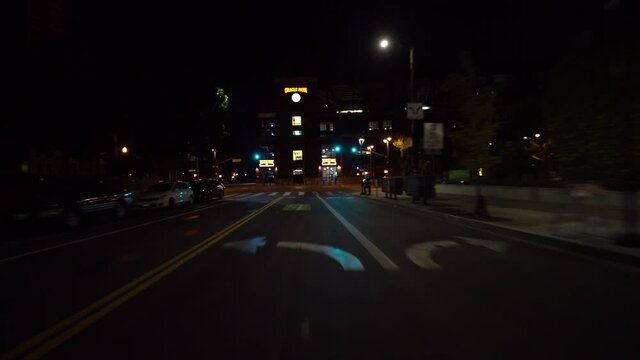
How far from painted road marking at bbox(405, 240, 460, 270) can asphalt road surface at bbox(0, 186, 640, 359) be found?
1.7 inches

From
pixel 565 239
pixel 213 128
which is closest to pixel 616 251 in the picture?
pixel 565 239

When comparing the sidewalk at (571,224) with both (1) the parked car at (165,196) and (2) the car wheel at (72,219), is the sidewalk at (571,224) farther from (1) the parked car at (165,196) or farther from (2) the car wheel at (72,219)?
(1) the parked car at (165,196)

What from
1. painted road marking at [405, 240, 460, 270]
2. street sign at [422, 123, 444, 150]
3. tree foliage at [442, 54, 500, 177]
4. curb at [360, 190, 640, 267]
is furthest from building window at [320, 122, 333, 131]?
painted road marking at [405, 240, 460, 270]

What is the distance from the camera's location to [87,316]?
646 cm

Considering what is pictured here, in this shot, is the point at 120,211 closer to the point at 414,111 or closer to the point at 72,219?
the point at 72,219

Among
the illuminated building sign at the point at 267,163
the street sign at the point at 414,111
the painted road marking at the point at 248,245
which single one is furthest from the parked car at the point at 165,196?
the illuminated building sign at the point at 267,163

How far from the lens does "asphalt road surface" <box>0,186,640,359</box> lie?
17.4ft

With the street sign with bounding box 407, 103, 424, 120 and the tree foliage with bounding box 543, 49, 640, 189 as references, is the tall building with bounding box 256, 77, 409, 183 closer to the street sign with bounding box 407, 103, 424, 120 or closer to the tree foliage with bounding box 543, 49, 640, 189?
the street sign with bounding box 407, 103, 424, 120

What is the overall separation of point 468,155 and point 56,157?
40.8m

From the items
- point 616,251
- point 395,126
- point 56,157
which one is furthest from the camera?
point 395,126

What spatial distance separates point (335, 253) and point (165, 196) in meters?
18.4

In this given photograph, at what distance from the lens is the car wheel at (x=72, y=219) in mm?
18358

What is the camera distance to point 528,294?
7.49 m

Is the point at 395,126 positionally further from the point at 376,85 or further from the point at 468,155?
the point at 468,155
